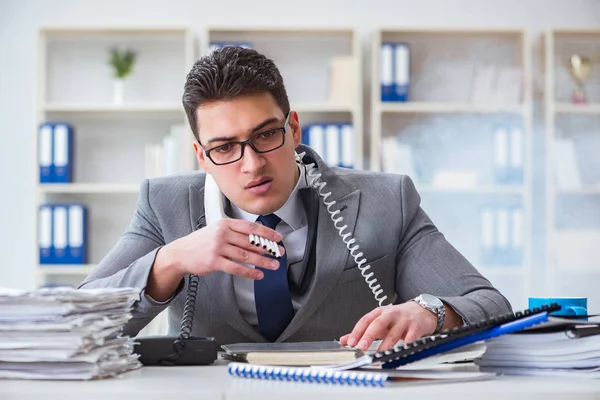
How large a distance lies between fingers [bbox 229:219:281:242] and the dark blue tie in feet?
1.50

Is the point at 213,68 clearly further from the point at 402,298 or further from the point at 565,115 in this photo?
the point at 565,115

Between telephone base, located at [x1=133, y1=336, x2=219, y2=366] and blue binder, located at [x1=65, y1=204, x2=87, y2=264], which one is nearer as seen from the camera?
telephone base, located at [x1=133, y1=336, x2=219, y2=366]

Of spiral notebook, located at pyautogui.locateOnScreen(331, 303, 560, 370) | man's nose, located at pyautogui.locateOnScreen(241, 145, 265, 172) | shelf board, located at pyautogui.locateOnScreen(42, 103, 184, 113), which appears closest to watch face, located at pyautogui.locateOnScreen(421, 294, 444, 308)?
spiral notebook, located at pyautogui.locateOnScreen(331, 303, 560, 370)

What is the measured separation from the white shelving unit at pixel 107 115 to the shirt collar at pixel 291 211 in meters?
2.70

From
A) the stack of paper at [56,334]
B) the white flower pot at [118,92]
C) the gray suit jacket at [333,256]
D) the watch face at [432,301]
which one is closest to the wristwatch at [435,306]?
the watch face at [432,301]

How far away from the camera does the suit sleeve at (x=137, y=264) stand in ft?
4.92

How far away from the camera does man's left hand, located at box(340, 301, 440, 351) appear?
48.7 inches

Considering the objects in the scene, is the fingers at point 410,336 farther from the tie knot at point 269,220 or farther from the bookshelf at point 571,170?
the bookshelf at point 571,170

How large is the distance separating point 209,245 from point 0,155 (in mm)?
3587

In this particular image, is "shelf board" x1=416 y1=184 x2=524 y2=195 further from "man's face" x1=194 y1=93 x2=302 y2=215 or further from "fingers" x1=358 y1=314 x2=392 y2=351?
"fingers" x1=358 y1=314 x2=392 y2=351

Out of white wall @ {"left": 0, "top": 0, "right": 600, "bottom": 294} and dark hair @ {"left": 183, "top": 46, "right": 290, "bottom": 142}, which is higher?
white wall @ {"left": 0, "top": 0, "right": 600, "bottom": 294}

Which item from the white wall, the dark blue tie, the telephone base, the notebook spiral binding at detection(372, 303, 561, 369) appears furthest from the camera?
the white wall

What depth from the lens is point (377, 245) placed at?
1.90 meters

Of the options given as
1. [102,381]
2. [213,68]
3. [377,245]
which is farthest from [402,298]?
[102,381]
